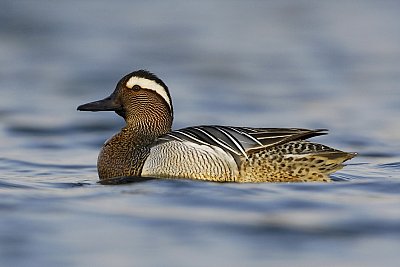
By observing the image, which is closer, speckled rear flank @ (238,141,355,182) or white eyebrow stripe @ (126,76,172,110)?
speckled rear flank @ (238,141,355,182)

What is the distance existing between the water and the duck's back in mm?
240

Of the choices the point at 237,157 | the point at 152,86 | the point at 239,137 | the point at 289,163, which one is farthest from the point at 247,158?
the point at 152,86

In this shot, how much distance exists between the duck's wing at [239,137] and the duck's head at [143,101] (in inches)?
20.3

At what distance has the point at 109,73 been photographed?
20641 millimetres

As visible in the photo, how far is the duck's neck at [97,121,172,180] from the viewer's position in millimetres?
11273

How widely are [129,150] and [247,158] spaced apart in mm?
1156

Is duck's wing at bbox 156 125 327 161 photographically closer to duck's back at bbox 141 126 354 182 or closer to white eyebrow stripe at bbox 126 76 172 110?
duck's back at bbox 141 126 354 182

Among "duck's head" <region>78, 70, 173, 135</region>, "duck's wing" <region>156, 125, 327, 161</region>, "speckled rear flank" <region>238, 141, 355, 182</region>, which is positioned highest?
"duck's head" <region>78, 70, 173, 135</region>

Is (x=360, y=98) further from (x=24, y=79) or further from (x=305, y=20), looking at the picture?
(x=305, y=20)

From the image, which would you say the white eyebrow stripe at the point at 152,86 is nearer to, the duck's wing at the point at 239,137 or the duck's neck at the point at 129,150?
the duck's neck at the point at 129,150

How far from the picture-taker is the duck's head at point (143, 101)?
11680mm

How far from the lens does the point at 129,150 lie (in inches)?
450

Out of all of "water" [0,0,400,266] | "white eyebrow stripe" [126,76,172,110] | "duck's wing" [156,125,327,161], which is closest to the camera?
"water" [0,0,400,266]

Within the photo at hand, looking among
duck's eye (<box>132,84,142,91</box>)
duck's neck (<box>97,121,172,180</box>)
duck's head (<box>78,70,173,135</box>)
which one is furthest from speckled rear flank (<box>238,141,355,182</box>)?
duck's eye (<box>132,84,142,91</box>)
